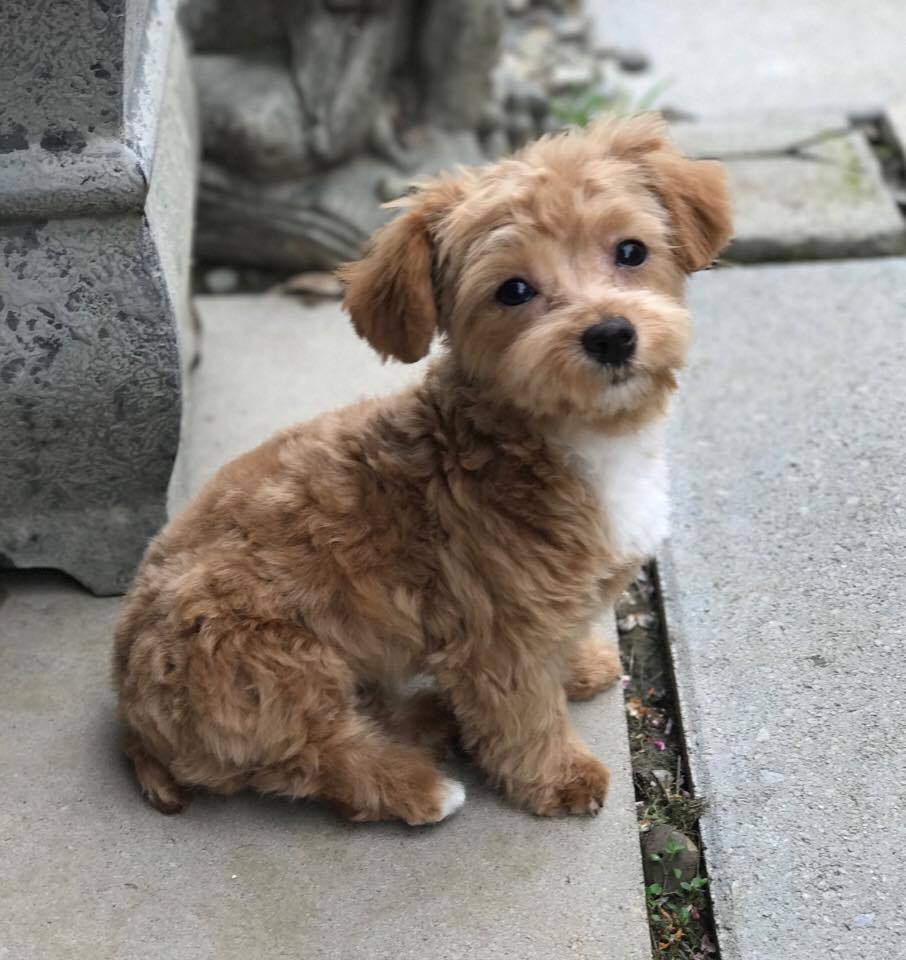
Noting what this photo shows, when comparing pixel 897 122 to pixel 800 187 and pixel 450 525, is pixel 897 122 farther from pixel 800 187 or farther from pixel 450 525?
pixel 450 525

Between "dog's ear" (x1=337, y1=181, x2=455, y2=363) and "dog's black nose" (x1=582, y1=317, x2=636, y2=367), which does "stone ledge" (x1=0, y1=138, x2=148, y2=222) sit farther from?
"dog's black nose" (x1=582, y1=317, x2=636, y2=367)

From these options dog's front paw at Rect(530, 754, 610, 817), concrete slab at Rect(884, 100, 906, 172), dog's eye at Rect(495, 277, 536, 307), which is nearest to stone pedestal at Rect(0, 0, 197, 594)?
dog's eye at Rect(495, 277, 536, 307)

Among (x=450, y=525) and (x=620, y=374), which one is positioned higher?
(x=620, y=374)

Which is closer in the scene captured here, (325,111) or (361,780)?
(361,780)

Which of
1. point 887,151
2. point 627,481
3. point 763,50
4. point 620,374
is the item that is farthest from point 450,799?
point 763,50

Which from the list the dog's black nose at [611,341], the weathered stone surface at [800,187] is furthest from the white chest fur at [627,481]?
the weathered stone surface at [800,187]

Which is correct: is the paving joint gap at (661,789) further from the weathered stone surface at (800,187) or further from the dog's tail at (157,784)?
the weathered stone surface at (800,187)

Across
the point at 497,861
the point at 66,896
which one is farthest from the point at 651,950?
the point at 66,896

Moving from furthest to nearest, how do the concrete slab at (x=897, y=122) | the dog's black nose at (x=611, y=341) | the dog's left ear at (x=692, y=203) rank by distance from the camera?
the concrete slab at (x=897, y=122), the dog's left ear at (x=692, y=203), the dog's black nose at (x=611, y=341)
